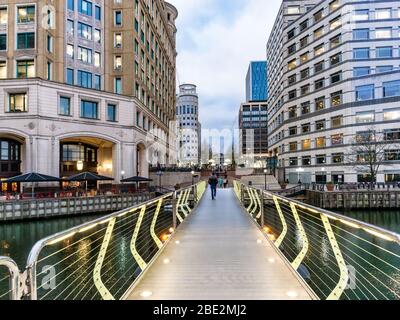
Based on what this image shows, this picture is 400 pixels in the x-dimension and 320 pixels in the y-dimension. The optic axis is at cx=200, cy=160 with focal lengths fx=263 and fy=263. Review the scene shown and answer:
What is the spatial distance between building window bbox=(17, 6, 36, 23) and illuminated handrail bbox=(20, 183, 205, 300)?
90.8 feet

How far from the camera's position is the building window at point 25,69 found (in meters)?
30.8

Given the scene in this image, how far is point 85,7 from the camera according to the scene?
35.1m

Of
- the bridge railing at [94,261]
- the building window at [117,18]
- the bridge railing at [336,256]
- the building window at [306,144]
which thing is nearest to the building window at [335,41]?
the building window at [306,144]

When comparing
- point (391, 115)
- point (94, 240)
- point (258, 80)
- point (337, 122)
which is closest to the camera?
point (94, 240)

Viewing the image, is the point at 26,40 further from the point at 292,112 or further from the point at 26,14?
the point at 292,112

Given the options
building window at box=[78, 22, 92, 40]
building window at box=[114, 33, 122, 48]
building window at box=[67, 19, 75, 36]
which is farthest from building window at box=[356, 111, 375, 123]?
building window at box=[67, 19, 75, 36]

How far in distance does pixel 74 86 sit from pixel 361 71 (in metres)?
42.3

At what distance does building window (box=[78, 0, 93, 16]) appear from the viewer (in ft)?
113

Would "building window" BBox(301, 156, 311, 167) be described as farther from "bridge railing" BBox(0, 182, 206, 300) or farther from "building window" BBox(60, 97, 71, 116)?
"building window" BBox(60, 97, 71, 116)

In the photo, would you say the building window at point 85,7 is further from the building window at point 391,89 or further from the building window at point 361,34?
the building window at point 391,89

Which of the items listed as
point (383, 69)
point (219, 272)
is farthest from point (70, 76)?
point (383, 69)

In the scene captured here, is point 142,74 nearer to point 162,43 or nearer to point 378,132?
point 162,43
